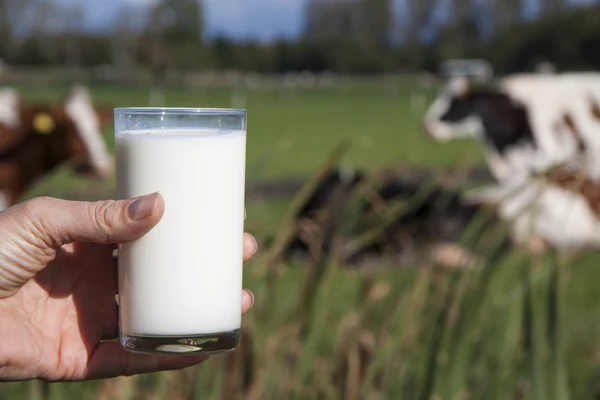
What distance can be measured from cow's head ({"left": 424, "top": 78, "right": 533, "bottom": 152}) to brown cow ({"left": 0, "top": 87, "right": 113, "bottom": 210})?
8.76ft

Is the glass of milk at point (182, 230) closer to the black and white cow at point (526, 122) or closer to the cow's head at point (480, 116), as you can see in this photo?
the black and white cow at point (526, 122)

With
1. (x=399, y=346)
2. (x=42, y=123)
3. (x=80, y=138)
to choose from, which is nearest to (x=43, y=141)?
(x=42, y=123)

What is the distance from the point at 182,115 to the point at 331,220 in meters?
0.96

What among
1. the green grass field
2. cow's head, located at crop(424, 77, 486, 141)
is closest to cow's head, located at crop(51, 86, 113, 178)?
cow's head, located at crop(424, 77, 486, 141)

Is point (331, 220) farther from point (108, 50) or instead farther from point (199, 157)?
point (108, 50)

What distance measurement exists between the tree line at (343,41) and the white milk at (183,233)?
28.6 m

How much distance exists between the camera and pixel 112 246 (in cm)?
117

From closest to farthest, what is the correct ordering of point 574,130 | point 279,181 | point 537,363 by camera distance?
point 537,363
point 574,130
point 279,181

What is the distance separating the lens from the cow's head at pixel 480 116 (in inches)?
257

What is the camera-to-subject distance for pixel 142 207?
3.03ft

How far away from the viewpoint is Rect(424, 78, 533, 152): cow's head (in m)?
6.54

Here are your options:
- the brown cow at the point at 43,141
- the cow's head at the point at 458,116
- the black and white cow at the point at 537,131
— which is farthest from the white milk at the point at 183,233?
the cow's head at the point at 458,116

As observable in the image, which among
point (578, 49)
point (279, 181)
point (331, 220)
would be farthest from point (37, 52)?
point (331, 220)

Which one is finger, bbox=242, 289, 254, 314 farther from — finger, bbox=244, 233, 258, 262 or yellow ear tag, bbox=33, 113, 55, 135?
yellow ear tag, bbox=33, 113, 55, 135
